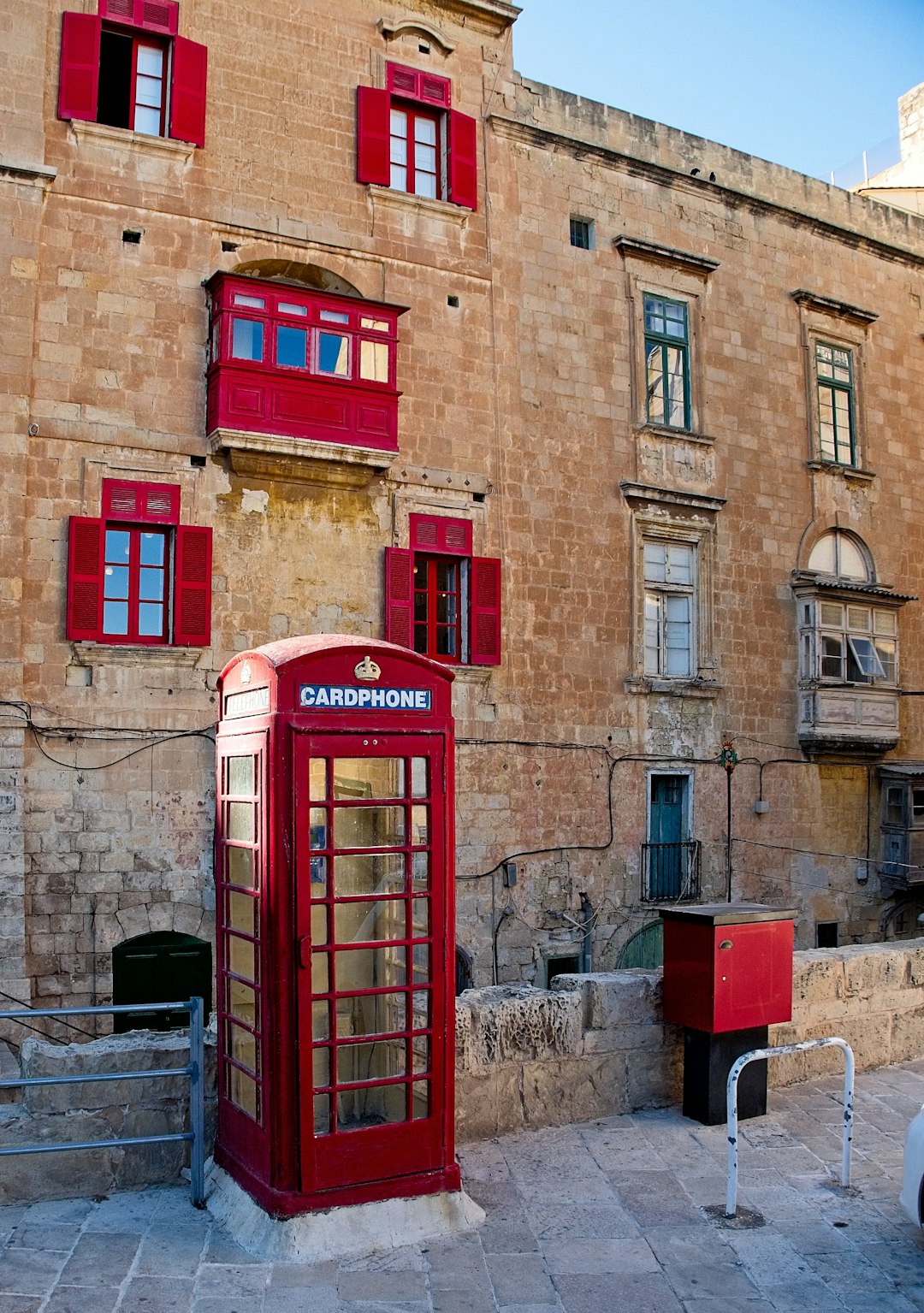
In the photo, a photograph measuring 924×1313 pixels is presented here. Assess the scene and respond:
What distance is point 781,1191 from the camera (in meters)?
6.59

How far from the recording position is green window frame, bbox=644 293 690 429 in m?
17.8

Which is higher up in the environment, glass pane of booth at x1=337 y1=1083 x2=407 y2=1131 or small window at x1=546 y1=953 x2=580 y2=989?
glass pane of booth at x1=337 y1=1083 x2=407 y2=1131

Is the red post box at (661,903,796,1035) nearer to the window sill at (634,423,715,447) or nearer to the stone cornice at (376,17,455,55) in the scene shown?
the window sill at (634,423,715,447)

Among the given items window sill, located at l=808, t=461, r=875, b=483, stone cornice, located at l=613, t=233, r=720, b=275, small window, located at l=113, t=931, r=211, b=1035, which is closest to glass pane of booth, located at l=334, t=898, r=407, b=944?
small window, located at l=113, t=931, r=211, b=1035

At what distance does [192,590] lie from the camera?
13625mm

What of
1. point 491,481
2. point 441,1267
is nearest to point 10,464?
point 491,481

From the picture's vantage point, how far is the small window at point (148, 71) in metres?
13.9

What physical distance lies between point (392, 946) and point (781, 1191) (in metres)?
2.73

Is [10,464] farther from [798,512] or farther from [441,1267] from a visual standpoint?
[798,512]

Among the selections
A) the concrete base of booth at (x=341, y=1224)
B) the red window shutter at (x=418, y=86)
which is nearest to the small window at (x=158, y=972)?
the concrete base of booth at (x=341, y=1224)

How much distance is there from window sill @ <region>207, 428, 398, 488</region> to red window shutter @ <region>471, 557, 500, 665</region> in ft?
6.58

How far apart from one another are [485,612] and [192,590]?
4.04 meters

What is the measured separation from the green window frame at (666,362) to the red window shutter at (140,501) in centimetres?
757

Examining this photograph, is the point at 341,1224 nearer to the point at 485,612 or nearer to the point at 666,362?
the point at 485,612
